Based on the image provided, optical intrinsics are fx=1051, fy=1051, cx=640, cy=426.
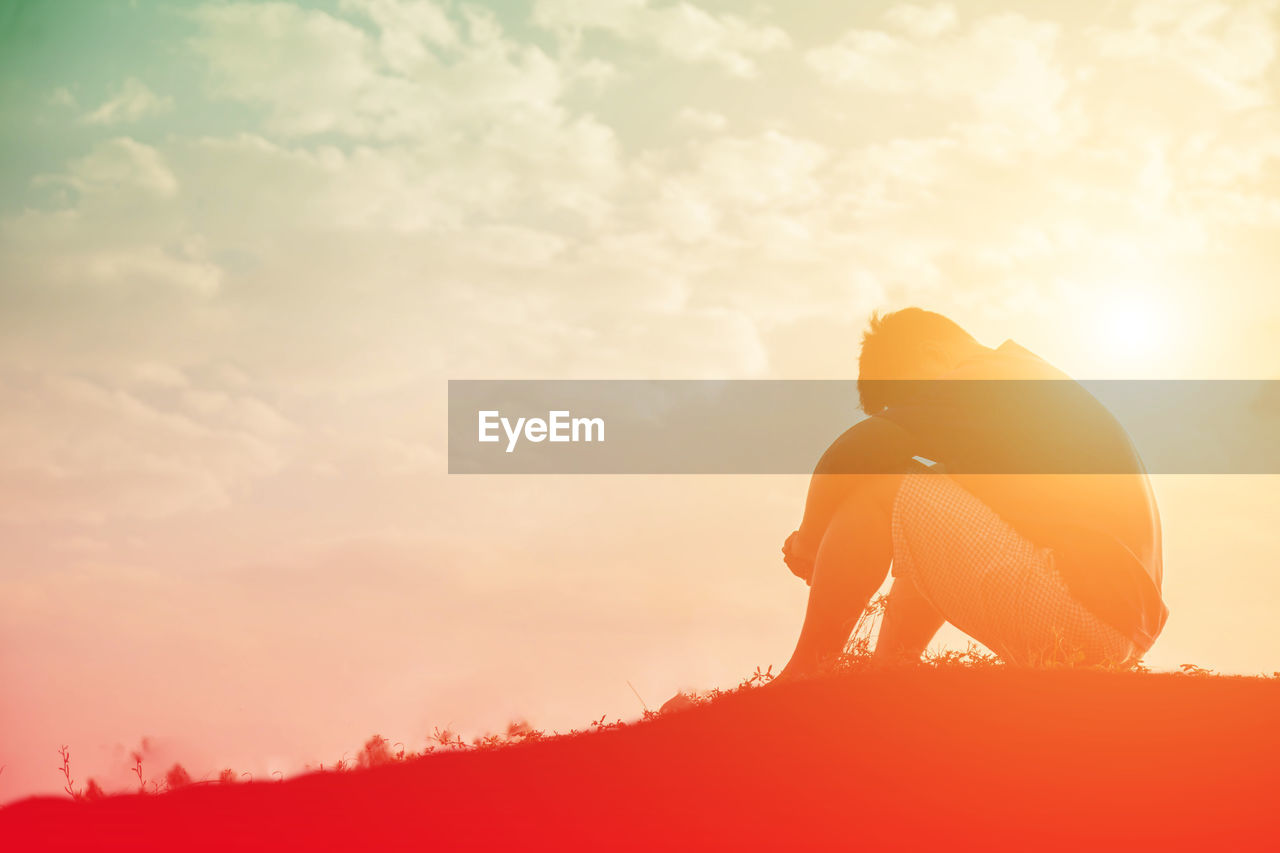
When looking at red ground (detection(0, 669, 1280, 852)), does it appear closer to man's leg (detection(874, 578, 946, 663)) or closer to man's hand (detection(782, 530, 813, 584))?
man's hand (detection(782, 530, 813, 584))

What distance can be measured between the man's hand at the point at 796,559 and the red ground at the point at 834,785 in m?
0.74

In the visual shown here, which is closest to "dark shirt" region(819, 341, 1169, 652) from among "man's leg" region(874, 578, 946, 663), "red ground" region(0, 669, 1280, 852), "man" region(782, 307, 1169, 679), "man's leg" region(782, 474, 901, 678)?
"man" region(782, 307, 1169, 679)

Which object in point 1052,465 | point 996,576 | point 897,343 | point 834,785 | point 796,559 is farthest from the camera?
point 897,343

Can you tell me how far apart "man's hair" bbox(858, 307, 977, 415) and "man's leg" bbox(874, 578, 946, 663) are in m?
0.79

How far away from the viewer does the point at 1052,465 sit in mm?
3572

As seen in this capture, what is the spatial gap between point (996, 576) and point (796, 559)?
2.60ft

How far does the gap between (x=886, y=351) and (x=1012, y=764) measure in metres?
2.00

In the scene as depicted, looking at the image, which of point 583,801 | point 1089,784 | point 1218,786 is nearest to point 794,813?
point 583,801

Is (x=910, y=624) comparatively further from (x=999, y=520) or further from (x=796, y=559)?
(x=999, y=520)

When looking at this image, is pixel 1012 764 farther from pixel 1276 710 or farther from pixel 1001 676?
pixel 1276 710

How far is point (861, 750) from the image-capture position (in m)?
2.83

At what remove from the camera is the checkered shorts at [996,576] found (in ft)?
11.3

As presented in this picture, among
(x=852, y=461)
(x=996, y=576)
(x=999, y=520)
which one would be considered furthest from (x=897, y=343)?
(x=996, y=576)

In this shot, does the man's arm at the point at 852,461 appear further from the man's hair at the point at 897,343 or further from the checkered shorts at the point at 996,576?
the man's hair at the point at 897,343
